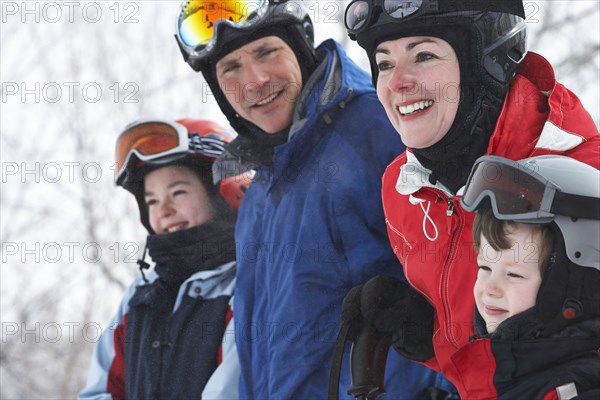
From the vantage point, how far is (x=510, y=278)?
7.73 feet

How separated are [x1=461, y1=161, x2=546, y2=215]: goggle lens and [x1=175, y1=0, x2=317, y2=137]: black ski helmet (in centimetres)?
163

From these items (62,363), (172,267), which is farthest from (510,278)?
(62,363)

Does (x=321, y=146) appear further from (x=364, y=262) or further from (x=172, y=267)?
(x=172, y=267)

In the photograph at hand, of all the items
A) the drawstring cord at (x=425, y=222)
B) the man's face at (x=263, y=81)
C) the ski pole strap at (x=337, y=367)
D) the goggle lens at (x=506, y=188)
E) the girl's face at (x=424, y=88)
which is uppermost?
the man's face at (x=263, y=81)

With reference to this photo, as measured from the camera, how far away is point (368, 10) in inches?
118

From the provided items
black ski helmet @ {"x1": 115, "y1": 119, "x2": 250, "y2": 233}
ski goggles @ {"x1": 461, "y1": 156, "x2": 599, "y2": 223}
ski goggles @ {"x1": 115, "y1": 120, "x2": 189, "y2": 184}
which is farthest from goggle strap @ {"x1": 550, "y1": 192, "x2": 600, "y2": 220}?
ski goggles @ {"x1": 115, "y1": 120, "x2": 189, "y2": 184}

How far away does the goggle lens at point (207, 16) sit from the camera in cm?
403

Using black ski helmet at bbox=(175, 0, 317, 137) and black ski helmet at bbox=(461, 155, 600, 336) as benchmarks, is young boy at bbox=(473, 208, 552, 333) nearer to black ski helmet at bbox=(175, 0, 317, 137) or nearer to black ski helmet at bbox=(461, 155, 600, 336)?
black ski helmet at bbox=(461, 155, 600, 336)

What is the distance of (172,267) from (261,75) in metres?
1.06

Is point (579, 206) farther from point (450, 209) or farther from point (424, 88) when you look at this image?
point (424, 88)

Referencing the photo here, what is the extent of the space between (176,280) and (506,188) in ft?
7.88

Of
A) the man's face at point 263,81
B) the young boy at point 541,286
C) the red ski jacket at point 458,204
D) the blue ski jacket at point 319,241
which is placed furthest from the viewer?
the man's face at point 263,81

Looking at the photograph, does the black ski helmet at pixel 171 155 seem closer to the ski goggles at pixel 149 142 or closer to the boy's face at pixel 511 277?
the ski goggles at pixel 149 142

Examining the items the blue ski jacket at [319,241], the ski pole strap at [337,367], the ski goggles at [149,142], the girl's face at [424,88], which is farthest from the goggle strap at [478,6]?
the ski goggles at [149,142]
